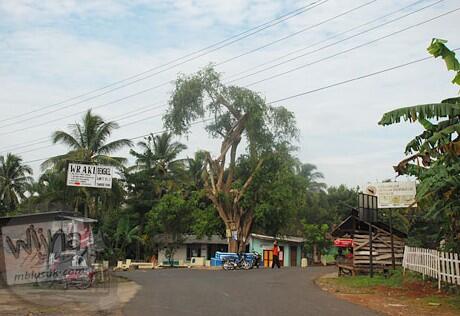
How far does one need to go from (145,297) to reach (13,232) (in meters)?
7.48

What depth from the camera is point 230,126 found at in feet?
147

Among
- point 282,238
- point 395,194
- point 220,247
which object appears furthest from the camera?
point 220,247

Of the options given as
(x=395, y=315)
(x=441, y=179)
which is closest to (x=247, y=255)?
(x=441, y=179)

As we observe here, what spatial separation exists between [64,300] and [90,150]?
1927cm

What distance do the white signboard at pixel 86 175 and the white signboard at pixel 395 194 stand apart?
11608 millimetres

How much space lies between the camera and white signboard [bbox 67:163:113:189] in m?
22.6

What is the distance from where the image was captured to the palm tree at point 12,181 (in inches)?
2037

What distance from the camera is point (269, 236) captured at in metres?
49.3

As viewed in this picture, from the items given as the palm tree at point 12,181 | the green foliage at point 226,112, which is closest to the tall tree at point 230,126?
the green foliage at point 226,112

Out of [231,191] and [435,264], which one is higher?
[231,191]

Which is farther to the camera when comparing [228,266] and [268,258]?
[268,258]

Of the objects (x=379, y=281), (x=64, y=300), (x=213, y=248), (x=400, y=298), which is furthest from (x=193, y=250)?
(x=400, y=298)

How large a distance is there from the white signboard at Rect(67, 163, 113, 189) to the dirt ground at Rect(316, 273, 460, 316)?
10113 mm

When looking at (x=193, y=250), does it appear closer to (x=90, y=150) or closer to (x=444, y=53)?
(x=90, y=150)
